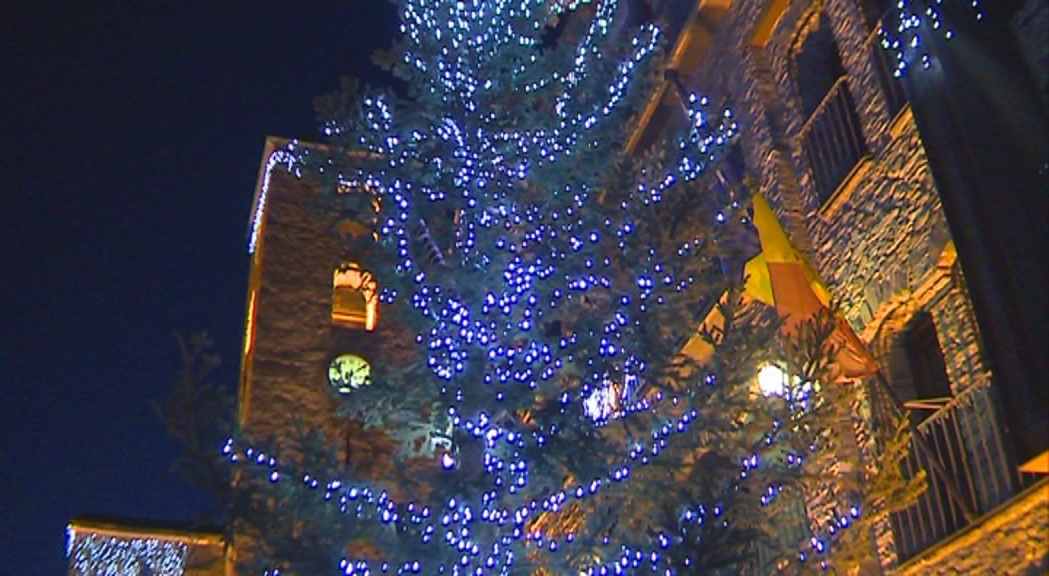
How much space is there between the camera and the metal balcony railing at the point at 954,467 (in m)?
7.84

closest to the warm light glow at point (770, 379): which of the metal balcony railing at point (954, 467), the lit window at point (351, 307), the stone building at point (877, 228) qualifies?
the stone building at point (877, 228)

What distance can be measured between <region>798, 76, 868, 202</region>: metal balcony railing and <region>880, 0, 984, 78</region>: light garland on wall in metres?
1.46

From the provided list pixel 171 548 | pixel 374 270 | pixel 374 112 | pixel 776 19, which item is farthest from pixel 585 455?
pixel 171 548

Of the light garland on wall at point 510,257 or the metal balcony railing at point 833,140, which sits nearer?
the light garland on wall at point 510,257

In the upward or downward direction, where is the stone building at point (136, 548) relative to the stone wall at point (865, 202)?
downward

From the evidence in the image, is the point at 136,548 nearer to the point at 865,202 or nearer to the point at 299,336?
the point at 299,336

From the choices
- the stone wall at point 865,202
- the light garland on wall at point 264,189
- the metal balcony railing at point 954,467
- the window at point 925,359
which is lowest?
the metal balcony railing at point 954,467

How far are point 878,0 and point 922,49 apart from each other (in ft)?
6.47

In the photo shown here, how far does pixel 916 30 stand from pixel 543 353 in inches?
149

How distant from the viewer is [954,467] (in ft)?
27.3

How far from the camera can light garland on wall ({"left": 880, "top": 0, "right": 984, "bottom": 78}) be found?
8078mm

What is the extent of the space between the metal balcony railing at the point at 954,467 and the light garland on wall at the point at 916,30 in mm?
2427

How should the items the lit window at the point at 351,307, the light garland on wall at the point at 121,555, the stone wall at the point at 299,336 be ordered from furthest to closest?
the lit window at the point at 351,307
the stone wall at the point at 299,336
the light garland on wall at the point at 121,555

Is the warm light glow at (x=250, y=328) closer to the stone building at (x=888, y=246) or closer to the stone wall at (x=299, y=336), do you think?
the stone wall at (x=299, y=336)
